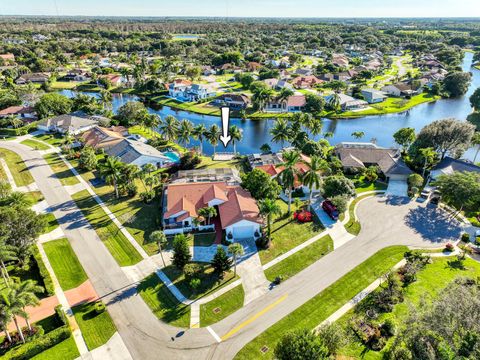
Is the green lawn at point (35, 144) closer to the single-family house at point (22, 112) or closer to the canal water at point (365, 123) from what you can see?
the single-family house at point (22, 112)

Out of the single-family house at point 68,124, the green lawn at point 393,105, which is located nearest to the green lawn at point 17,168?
the single-family house at point 68,124

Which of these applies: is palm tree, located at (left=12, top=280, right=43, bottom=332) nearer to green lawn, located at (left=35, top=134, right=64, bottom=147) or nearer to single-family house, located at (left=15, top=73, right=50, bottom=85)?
green lawn, located at (left=35, top=134, right=64, bottom=147)

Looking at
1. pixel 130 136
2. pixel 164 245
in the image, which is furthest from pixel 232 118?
pixel 164 245

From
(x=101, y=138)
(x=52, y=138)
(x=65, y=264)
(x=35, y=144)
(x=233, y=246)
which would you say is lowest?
(x=65, y=264)

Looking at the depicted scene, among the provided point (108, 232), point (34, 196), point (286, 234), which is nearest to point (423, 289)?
point (286, 234)

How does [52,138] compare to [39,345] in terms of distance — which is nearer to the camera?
[39,345]

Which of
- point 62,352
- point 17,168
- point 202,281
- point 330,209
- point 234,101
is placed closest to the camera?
point 62,352

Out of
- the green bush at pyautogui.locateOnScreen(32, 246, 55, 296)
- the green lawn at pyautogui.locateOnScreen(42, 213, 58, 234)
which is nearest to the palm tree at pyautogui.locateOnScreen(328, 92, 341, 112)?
the green lawn at pyautogui.locateOnScreen(42, 213, 58, 234)

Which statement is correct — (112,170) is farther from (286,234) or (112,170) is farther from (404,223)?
(404,223)
